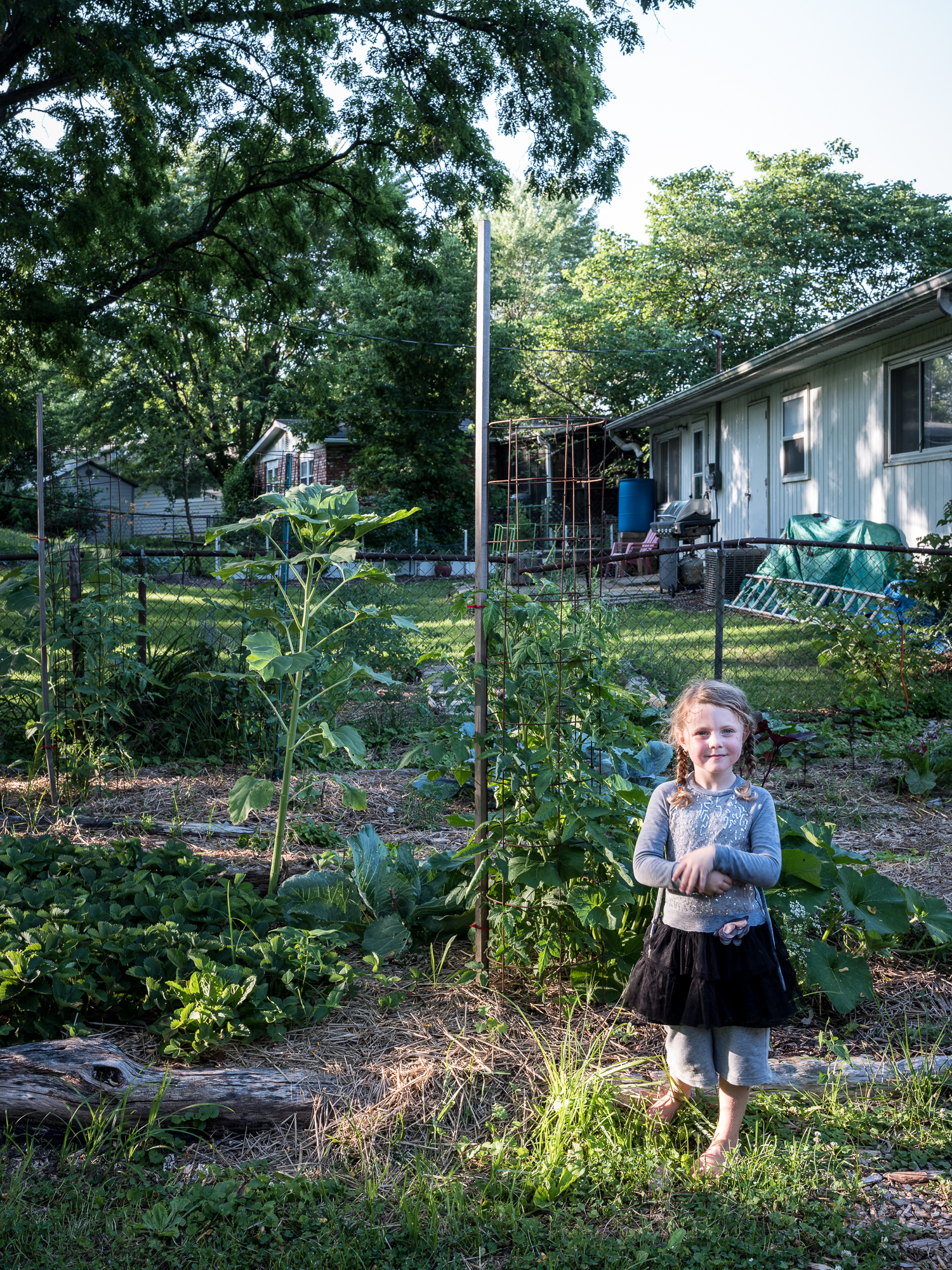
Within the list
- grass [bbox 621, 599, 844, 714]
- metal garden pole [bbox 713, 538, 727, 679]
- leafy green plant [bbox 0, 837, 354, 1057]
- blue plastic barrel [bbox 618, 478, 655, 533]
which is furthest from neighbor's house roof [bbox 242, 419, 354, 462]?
leafy green plant [bbox 0, 837, 354, 1057]

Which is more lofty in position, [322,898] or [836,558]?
[836,558]

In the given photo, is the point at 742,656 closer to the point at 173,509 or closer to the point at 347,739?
the point at 347,739

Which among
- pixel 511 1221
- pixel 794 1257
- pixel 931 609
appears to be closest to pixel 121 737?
pixel 511 1221

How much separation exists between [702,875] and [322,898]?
1.52 meters

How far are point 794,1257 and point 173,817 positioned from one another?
336 centimetres

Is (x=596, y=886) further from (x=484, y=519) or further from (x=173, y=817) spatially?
(x=173, y=817)

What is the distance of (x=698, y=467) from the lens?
17.5 meters

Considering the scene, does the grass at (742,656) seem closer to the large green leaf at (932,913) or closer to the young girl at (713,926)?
the large green leaf at (932,913)

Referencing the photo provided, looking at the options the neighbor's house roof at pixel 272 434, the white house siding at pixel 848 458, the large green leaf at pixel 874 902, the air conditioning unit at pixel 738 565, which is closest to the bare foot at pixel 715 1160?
the large green leaf at pixel 874 902

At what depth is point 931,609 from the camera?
7.45 m

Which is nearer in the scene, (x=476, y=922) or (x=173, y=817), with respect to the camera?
(x=476, y=922)

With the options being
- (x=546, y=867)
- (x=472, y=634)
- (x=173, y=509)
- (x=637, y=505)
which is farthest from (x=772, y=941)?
(x=173, y=509)

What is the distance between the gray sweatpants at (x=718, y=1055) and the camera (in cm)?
227

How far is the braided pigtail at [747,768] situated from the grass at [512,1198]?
2.53 feet
